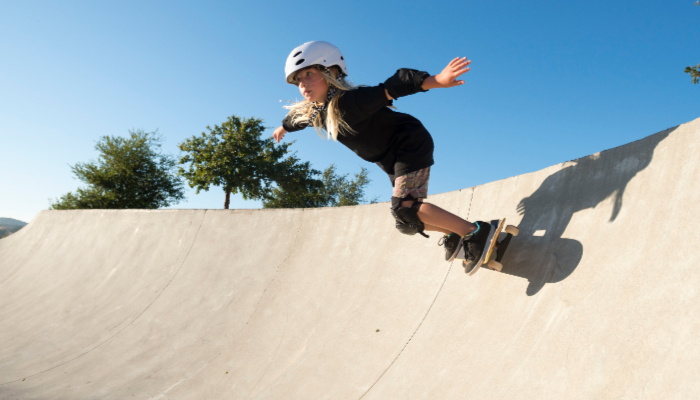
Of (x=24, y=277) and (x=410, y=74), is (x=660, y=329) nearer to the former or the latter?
(x=410, y=74)

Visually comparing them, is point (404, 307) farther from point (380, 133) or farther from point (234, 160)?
point (234, 160)

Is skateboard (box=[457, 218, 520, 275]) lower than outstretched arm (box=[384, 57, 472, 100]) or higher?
lower

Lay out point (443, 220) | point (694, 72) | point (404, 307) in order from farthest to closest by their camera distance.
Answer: point (694, 72), point (404, 307), point (443, 220)

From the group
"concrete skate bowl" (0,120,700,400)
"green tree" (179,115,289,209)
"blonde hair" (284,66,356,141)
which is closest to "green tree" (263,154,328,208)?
"green tree" (179,115,289,209)

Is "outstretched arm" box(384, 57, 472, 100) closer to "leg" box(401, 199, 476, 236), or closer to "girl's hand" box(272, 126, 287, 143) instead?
"leg" box(401, 199, 476, 236)

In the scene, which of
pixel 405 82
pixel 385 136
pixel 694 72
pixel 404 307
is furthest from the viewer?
pixel 694 72

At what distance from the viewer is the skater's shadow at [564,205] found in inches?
97.7

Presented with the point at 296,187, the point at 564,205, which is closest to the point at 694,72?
the point at 564,205

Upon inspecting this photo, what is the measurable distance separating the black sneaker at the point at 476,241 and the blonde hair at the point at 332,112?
1116 mm

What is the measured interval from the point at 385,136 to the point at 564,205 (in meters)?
1.37

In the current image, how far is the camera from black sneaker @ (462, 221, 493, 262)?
8.86ft

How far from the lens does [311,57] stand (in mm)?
2750

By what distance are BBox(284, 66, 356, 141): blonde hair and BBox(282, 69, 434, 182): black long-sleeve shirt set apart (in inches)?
1.5

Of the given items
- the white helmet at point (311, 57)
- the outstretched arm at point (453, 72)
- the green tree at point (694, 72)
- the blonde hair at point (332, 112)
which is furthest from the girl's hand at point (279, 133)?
the green tree at point (694, 72)
